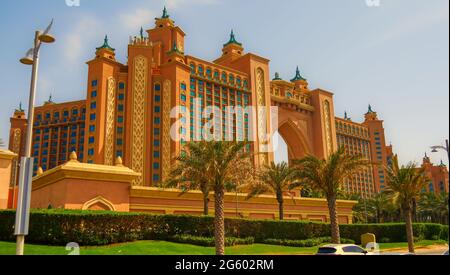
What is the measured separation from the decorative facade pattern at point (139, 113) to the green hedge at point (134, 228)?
3507 centimetres

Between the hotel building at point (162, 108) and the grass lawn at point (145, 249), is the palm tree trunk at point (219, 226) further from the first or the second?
the hotel building at point (162, 108)

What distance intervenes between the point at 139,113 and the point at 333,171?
153ft

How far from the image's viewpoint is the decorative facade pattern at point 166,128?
7056 centimetres

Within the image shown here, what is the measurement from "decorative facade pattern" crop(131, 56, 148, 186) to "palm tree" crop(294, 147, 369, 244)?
131 ft

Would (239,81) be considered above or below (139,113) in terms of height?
above

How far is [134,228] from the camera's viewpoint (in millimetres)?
29344

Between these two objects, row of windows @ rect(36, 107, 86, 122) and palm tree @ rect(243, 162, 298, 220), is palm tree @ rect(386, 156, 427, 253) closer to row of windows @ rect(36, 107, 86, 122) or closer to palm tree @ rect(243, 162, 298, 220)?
palm tree @ rect(243, 162, 298, 220)

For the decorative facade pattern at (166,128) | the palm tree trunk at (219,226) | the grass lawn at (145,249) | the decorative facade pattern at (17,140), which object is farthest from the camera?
the decorative facade pattern at (17,140)

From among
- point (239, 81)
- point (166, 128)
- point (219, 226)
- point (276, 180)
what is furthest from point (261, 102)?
point (219, 226)

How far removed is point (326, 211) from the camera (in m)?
51.9

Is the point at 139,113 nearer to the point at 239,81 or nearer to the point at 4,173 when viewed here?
the point at 239,81

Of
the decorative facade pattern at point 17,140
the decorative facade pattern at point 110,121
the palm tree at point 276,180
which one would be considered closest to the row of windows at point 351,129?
the decorative facade pattern at point 110,121

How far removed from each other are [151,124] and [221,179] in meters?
46.9

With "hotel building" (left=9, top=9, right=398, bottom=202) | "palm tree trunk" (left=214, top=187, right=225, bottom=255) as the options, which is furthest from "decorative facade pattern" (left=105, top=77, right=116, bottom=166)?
"palm tree trunk" (left=214, top=187, right=225, bottom=255)
